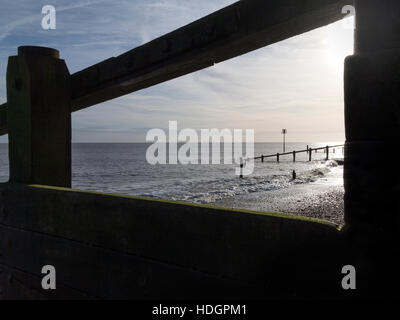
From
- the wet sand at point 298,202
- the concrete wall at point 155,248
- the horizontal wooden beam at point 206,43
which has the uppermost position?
the horizontal wooden beam at point 206,43

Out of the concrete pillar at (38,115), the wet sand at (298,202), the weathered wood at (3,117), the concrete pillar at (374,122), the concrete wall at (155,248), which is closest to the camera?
the concrete pillar at (374,122)

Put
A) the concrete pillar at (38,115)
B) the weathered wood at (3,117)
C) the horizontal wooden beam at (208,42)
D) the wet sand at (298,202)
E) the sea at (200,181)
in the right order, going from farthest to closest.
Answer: the sea at (200,181), the wet sand at (298,202), the weathered wood at (3,117), the concrete pillar at (38,115), the horizontal wooden beam at (208,42)

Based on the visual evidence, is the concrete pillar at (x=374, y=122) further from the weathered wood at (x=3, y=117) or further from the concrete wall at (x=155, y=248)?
the weathered wood at (x=3, y=117)

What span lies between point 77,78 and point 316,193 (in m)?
21.1

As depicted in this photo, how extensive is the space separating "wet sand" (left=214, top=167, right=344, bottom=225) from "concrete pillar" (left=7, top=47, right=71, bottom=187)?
1222cm

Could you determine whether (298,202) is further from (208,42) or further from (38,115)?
(208,42)

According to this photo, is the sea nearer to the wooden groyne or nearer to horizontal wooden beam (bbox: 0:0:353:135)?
the wooden groyne

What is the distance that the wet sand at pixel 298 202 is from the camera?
15227mm

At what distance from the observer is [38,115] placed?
10.9ft

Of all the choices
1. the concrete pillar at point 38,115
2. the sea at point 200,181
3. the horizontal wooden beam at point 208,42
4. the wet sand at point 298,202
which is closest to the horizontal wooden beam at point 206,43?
the horizontal wooden beam at point 208,42

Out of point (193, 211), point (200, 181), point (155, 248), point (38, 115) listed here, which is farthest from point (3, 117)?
point (200, 181)

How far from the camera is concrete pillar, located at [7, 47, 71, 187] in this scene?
130 inches

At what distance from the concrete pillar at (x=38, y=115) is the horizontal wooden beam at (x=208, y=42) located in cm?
30

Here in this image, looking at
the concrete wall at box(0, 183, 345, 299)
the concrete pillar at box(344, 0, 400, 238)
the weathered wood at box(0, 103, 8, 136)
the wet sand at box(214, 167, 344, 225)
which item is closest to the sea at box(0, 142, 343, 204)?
the wet sand at box(214, 167, 344, 225)
